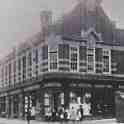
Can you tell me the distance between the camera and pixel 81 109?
27.0 meters

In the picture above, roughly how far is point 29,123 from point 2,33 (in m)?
4.72

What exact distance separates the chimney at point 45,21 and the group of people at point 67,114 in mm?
4115

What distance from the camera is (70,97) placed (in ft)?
89.5

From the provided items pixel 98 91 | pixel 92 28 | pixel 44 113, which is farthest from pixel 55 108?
pixel 92 28

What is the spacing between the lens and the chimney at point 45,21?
2662 cm

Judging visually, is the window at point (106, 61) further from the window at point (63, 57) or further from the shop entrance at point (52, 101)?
the shop entrance at point (52, 101)

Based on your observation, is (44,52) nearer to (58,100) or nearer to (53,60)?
(53,60)

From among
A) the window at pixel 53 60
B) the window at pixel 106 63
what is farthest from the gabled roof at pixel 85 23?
the window at pixel 53 60

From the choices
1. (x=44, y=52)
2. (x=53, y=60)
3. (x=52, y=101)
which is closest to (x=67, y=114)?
(x=52, y=101)

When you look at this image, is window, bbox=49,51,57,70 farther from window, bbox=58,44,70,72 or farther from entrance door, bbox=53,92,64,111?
entrance door, bbox=53,92,64,111

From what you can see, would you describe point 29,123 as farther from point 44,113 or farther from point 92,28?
point 92,28

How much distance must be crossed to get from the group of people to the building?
351 millimetres

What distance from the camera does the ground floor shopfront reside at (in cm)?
2736

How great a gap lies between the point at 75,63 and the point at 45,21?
275cm
